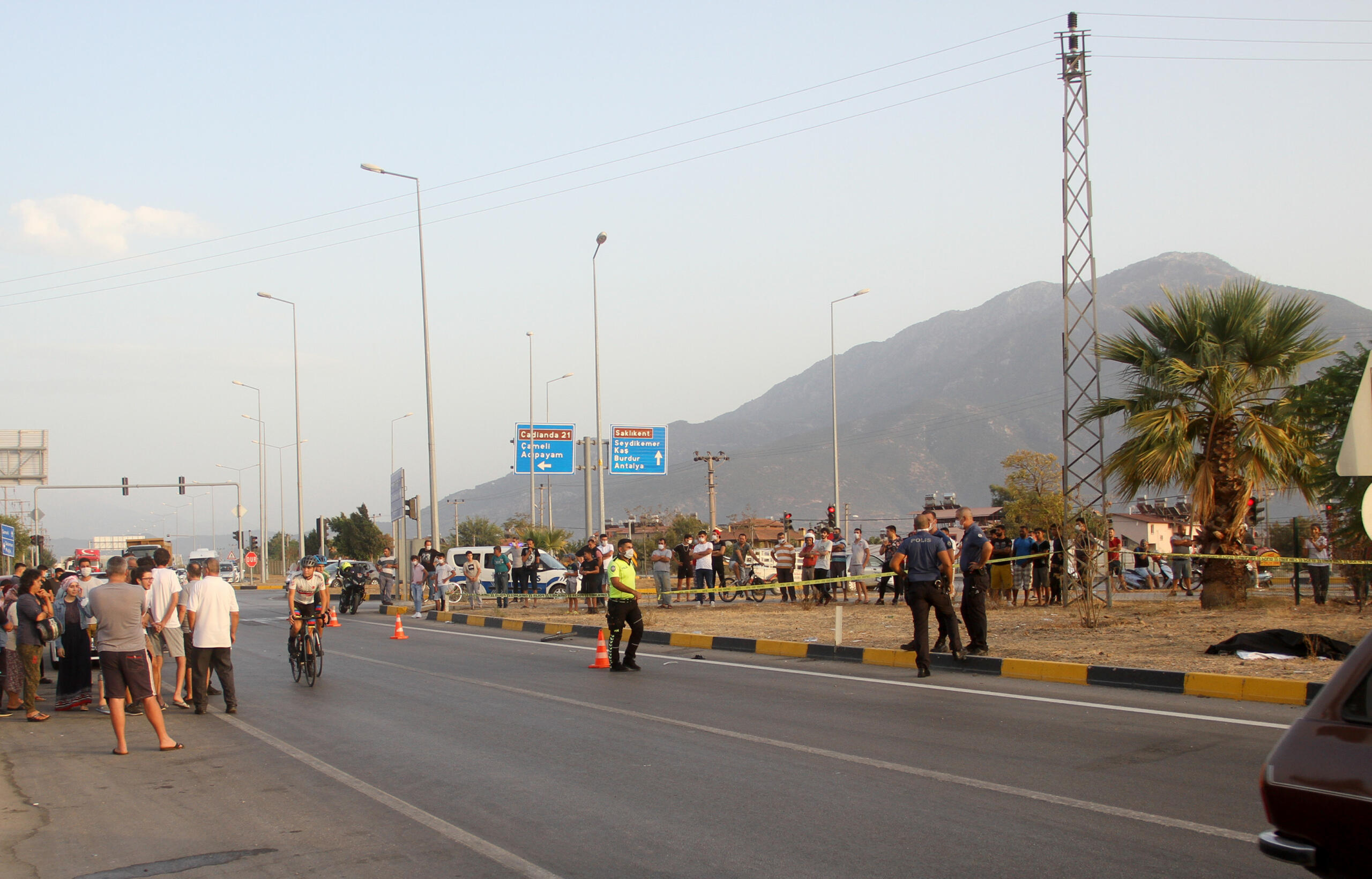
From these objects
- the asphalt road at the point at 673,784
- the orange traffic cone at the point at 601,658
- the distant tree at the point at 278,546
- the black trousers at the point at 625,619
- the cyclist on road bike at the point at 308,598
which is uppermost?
the cyclist on road bike at the point at 308,598

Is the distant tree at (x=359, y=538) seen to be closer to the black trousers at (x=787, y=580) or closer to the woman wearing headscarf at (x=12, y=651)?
the black trousers at (x=787, y=580)

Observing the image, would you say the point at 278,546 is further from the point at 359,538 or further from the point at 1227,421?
the point at 1227,421

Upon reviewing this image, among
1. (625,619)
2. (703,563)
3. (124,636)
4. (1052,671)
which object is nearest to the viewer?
(124,636)

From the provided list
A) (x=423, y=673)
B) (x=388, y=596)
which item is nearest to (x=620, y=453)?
(x=388, y=596)

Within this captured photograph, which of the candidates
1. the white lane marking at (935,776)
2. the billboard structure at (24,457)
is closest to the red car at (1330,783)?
the white lane marking at (935,776)

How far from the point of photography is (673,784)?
24.9ft

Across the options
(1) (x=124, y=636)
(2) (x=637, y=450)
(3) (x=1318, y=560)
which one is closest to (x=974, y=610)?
(3) (x=1318, y=560)

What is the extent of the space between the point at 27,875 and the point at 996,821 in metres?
5.28

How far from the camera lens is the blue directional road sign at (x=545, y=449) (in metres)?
37.2

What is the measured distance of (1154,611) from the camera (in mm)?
19609

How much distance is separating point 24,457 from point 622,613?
48977 millimetres

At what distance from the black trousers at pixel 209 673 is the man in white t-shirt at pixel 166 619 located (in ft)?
1.98

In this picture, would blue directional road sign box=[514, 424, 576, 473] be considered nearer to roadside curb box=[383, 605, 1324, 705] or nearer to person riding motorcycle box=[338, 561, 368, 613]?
person riding motorcycle box=[338, 561, 368, 613]

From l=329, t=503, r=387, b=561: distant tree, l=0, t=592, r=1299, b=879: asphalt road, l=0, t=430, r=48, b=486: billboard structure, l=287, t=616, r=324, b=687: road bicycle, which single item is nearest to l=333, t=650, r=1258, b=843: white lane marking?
l=0, t=592, r=1299, b=879: asphalt road
